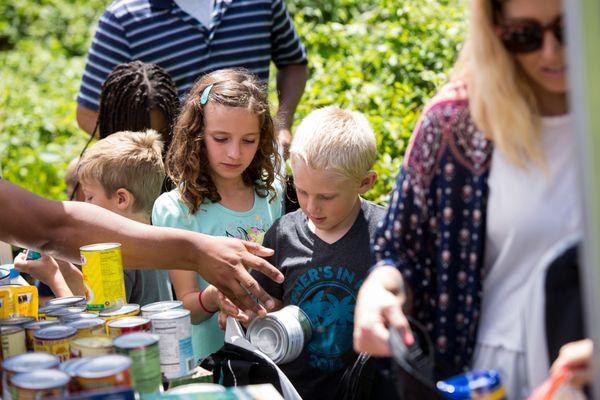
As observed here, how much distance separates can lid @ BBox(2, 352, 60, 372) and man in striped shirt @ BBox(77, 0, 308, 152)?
6.97 feet

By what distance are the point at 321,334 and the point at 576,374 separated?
1.29 meters

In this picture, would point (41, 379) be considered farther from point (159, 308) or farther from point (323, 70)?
point (323, 70)

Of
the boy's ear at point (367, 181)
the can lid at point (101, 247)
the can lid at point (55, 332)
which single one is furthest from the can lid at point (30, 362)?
the boy's ear at point (367, 181)

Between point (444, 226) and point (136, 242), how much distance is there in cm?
115

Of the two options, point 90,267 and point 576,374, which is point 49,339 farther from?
point 576,374

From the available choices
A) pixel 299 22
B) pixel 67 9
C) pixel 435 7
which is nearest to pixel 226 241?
pixel 435 7

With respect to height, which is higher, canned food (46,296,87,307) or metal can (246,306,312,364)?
canned food (46,296,87,307)

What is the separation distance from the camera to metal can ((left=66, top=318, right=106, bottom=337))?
98.7 inches

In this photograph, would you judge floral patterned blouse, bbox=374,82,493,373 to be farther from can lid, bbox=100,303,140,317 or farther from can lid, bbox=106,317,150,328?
can lid, bbox=100,303,140,317

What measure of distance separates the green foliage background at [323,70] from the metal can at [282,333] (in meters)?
1.47

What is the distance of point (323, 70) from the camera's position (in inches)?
235

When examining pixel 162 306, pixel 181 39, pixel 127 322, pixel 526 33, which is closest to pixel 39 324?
pixel 127 322

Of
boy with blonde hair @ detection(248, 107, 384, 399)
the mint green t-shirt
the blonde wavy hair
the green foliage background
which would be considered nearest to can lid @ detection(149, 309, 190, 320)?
boy with blonde hair @ detection(248, 107, 384, 399)

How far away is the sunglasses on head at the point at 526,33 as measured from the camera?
1934mm
